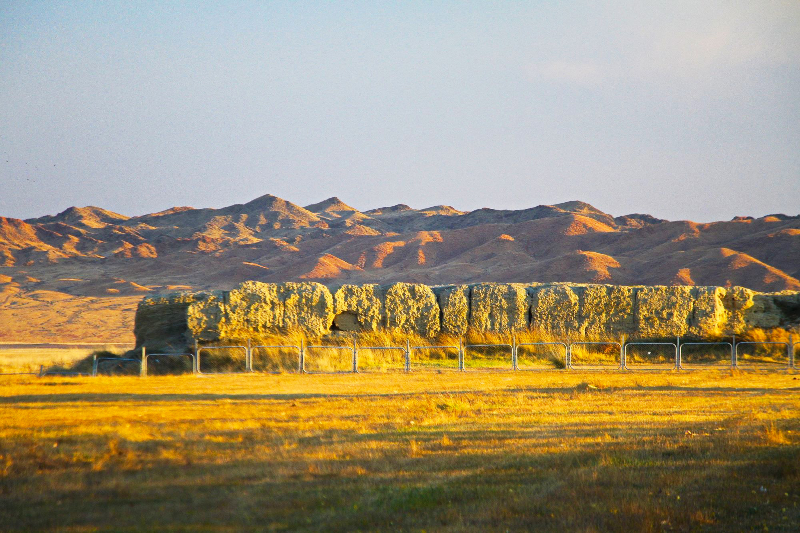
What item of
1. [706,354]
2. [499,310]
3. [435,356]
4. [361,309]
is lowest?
[706,354]

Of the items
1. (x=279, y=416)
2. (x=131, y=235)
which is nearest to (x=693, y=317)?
(x=279, y=416)

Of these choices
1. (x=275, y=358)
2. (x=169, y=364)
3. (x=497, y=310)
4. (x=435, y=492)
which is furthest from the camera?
(x=497, y=310)

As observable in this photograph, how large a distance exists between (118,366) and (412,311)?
7712mm

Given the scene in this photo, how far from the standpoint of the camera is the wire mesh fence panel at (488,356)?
17.9 m

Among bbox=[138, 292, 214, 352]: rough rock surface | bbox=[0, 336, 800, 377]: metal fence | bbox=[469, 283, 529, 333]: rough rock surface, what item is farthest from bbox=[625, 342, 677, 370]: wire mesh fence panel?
bbox=[138, 292, 214, 352]: rough rock surface

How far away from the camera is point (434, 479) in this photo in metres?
6.44

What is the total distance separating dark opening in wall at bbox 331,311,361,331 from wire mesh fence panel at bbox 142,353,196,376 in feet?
12.8

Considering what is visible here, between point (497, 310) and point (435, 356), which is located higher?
point (497, 310)

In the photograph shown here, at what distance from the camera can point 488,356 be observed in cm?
1888

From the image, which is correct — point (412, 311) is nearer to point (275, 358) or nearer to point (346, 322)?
point (346, 322)

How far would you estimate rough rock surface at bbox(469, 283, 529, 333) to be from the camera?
64.3 ft

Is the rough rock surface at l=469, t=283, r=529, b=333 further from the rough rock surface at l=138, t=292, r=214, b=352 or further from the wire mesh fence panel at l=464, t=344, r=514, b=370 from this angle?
the rough rock surface at l=138, t=292, r=214, b=352

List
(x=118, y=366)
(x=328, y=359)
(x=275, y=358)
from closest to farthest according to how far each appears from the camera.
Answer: (x=118, y=366) < (x=328, y=359) < (x=275, y=358)

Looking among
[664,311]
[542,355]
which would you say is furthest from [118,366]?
[664,311]
